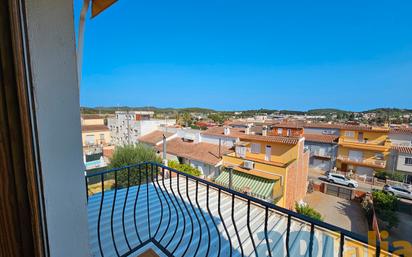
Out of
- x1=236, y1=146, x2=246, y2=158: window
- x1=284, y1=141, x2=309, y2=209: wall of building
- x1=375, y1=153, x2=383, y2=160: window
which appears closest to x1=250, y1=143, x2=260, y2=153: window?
x1=236, y1=146, x2=246, y2=158: window

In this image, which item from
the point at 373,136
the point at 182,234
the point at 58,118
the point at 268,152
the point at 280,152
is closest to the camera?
the point at 58,118

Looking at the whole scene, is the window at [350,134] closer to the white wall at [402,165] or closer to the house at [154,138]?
the white wall at [402,165]

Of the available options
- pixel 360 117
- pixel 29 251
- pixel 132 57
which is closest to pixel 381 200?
pixel 29 251

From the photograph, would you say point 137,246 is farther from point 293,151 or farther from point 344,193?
point 344,193

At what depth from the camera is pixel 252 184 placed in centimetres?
895

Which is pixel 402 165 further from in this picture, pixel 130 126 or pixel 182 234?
pixel 130 126

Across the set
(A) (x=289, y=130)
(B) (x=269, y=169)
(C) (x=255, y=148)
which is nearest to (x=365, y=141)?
(A) (x=289, y=130)

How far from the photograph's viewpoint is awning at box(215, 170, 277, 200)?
806 centimetres

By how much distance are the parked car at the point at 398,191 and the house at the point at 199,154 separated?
35.2ft

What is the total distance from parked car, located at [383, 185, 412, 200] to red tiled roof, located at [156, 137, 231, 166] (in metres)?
10.7

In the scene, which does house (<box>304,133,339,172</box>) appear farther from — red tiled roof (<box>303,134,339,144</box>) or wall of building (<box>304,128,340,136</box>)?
wall of building (<box>304,128,340,136</box>)

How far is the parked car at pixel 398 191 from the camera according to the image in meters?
10.9

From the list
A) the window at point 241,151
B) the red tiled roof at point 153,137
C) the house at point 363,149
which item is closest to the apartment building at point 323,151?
the house at point 363,149

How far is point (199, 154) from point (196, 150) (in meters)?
0.79
